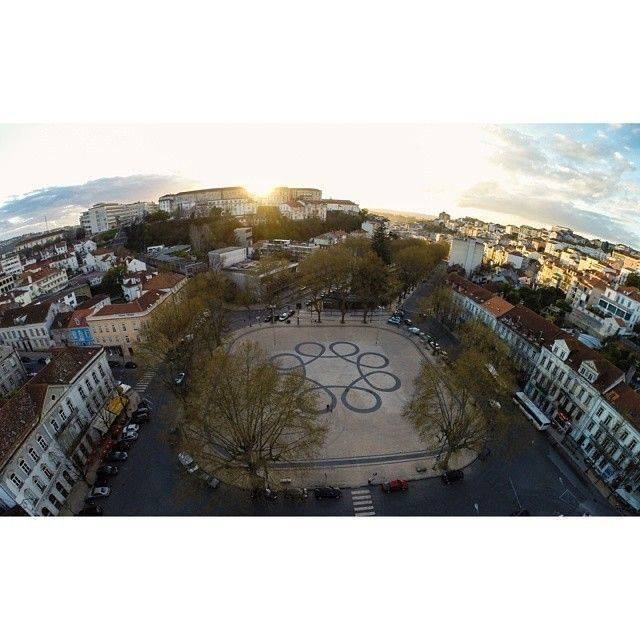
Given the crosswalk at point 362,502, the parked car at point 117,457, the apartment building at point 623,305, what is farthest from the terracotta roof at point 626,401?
the parked car at point 117,457

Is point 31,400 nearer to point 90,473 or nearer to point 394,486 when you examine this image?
point 90,473

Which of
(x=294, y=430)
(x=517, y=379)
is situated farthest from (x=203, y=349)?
(x=517, y=379)

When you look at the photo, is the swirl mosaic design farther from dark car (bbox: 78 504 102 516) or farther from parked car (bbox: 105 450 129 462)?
dark car (bbox: 78 504 102 516)

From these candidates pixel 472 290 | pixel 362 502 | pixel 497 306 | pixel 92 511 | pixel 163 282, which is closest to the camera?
pixel 92 511

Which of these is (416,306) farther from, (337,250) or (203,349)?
(203,349)

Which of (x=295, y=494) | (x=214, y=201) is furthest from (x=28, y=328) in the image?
(x=214, y=201)
